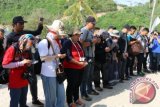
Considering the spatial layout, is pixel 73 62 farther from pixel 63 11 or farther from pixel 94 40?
pixel 63 11

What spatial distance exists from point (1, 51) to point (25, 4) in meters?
47.9

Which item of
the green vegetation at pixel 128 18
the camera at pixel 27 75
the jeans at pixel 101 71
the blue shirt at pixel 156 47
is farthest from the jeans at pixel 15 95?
the green vegetation at pixel 128 18

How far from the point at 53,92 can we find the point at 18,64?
0.98 metres

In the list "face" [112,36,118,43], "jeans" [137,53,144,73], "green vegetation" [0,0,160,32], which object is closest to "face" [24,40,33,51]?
"face" [112,36,118,43]

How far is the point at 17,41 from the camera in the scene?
645 centimetres

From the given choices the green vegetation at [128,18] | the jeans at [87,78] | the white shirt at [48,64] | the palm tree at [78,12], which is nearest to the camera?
the white shirt at [48,64]

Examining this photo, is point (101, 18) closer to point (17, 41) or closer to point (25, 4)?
point (25, 4)

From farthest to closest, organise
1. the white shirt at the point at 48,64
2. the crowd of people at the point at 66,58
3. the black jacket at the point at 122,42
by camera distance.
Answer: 1. the black jacket at the point at 122,42
2. the white shirt at the point at 48,64
3. the crowd of people at the point at 66,58

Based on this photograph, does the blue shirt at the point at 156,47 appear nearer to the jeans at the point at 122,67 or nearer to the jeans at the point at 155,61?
the jeans at the point at 155,61

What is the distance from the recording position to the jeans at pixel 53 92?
6.47m

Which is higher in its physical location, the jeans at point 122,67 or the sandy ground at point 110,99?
the jeans at point 122,67

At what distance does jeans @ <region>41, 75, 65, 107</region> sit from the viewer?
6.47 m

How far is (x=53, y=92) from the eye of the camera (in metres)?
6.52

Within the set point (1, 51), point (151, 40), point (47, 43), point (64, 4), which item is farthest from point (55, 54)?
point (64, 4)
